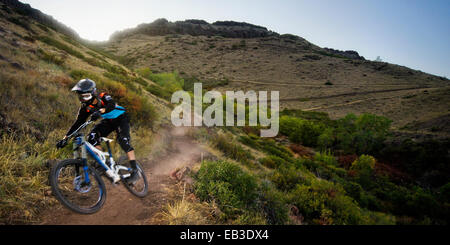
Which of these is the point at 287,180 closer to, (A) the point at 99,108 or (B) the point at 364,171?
(A) the point at 99,108

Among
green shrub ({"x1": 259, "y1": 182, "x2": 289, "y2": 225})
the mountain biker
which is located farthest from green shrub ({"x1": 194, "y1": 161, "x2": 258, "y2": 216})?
the mountain biker

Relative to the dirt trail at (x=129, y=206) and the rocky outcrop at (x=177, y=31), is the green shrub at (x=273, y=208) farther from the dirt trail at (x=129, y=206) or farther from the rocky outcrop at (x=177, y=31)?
the rocky outcrop at (x=177, y=31)

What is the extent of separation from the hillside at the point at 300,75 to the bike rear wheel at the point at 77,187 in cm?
4298

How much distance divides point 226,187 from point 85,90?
3.77 m

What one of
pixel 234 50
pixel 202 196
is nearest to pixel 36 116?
pixel 202 196

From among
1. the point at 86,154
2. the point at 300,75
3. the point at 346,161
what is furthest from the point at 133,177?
the point at 300,75

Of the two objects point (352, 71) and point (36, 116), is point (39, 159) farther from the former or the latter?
point (352, 71)

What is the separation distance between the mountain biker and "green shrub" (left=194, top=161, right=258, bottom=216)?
1.83 m

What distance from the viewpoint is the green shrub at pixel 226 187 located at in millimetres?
4660

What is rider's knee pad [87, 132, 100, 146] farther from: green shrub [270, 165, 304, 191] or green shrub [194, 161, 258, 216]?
green shrub [270, 165, 304, 191]

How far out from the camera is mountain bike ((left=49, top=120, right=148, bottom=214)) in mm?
3230

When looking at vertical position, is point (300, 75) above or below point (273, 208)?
above

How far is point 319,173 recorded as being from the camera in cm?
1648

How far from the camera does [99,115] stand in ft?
11.0
